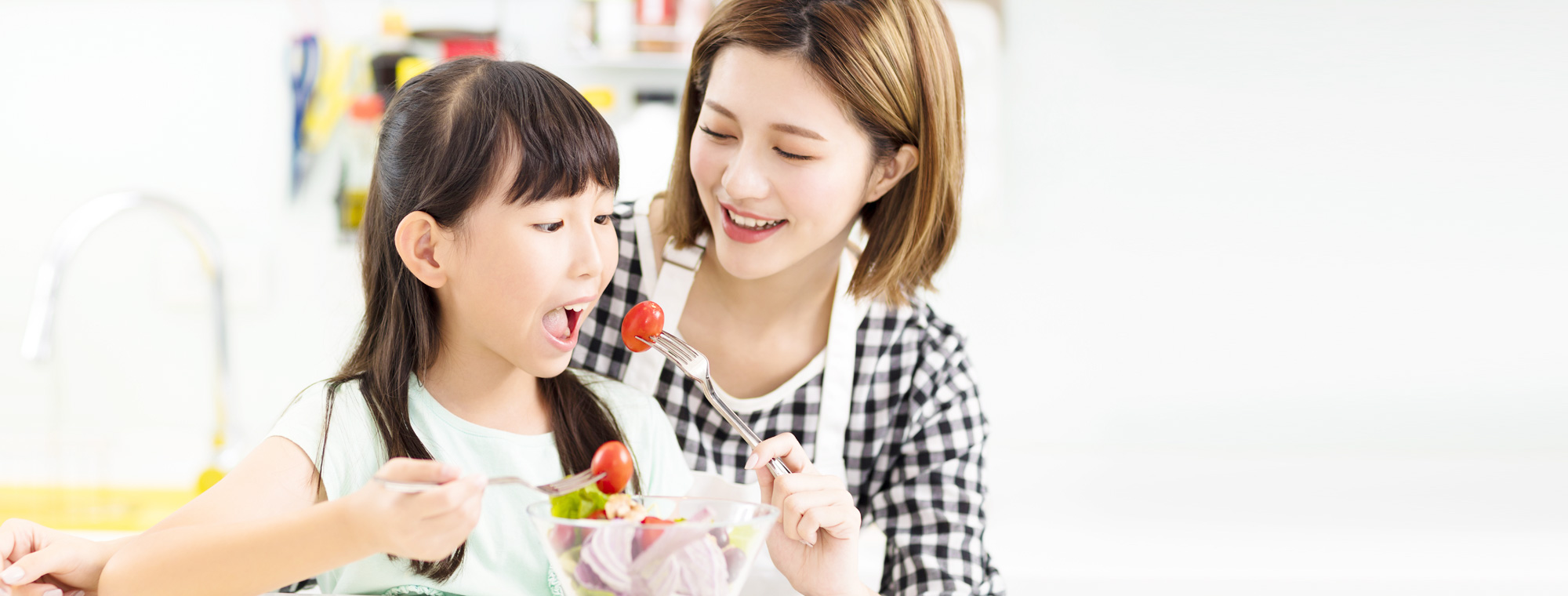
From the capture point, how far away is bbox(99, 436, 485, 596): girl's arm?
0.55m

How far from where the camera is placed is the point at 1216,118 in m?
2.12

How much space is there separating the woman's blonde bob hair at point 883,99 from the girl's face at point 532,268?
30 centimetres

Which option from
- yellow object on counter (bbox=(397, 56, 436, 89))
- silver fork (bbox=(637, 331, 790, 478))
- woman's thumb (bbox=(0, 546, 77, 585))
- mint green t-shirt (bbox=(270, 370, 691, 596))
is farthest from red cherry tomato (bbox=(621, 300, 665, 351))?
yellow object on counter (bbox=(397, 56, 436, 89))

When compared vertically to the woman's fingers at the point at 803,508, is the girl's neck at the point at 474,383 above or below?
above

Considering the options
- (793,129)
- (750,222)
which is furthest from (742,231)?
(793,129)

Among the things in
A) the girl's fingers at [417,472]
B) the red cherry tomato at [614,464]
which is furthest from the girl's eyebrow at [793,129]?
the girl's fingers at [417,472]

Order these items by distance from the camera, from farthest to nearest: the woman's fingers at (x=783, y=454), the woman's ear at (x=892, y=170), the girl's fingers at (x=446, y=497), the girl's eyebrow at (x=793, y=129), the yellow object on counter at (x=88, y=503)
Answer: the yellow object on counter at (x=88, y=503)
the woman's ear at (x=892, y=170)
the girl's eyebrow at (x=793, y=129)
the woman's fingers at (x=783, y=454)
the girl's fingers at (x=446, y=497)

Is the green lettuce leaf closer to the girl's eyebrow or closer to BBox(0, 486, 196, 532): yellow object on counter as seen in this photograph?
the girl's eyebrow

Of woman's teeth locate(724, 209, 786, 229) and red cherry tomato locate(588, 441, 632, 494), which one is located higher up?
woman's teeth locate(724, 209, 786, 229)

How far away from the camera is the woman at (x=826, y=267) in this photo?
1.02 m

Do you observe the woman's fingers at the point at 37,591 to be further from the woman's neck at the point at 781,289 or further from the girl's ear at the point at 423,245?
the woman's neck at the point at 781,289

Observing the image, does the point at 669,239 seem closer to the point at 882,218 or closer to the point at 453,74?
the point at 882,218

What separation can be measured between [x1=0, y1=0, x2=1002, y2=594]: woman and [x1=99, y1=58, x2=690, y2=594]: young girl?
0.72ft

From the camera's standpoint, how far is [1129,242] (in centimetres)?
217
